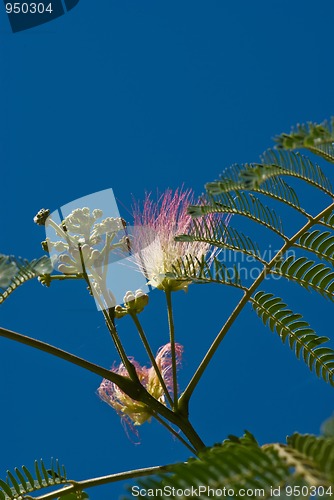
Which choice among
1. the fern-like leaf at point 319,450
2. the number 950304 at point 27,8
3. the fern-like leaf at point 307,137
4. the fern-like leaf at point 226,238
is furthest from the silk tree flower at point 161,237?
the number 950304 at point 27,8

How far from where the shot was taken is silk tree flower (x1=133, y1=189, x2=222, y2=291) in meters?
1.36

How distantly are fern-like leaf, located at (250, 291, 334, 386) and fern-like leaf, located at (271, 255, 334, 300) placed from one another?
→ 0.26 feet

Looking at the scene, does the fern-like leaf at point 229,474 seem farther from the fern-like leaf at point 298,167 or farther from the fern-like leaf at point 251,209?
the fern-like leaf at point 251,209

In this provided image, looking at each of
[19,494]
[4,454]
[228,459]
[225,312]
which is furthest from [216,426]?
[228,459]

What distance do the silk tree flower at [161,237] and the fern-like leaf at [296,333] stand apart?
0.16m

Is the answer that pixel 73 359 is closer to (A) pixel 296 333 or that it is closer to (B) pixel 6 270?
(B) pixel 6 270

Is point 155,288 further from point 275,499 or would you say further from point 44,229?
point 275,499

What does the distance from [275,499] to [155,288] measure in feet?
2.79

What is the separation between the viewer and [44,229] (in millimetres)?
1334

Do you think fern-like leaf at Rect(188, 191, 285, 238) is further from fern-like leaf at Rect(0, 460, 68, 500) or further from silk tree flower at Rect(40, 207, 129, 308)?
fern-like leaf at Rect(0, 460, 68, 500)

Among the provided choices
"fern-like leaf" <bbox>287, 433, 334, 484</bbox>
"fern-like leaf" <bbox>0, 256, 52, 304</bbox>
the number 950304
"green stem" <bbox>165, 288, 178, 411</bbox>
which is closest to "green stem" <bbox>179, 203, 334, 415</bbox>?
"green stem" <bbox>165, 288, 178, 411</bbox>

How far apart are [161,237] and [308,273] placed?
12.3 inches

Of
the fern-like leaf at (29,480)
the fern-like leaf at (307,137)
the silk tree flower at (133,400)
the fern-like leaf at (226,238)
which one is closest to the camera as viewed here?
the fern-like leaf at (307,137)

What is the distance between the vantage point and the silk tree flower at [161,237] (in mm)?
1357
